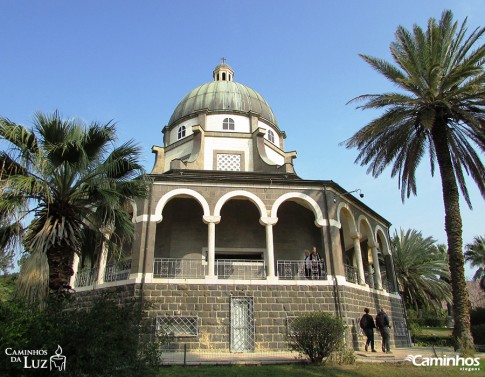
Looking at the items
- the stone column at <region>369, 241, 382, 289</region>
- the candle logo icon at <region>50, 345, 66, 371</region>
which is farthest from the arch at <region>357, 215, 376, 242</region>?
the candle logo icon at <region>50, 345, 66, 371</region>

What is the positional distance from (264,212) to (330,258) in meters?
3.23

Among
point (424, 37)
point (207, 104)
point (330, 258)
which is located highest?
point (207, 104)

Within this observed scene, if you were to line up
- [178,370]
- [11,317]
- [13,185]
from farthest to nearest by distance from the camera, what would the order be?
[178,370] → [13,185] → [11,317]

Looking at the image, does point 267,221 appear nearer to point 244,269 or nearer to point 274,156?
point 244,269

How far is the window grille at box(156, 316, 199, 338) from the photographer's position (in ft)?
45.5

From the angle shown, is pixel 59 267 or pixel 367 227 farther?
pixel 367 227

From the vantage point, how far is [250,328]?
14.2 meters

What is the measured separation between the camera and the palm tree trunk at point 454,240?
13.0 m

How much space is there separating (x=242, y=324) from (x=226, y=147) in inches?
423

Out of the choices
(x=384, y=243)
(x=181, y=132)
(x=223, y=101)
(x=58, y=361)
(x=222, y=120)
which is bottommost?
(x=58, y=361)

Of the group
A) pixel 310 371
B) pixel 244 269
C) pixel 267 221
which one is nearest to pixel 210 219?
pixel 267 221

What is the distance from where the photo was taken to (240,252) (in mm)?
17828

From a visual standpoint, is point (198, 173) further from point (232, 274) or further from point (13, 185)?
point (13, 185)

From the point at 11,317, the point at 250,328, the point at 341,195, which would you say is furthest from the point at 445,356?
the point at 11,317
